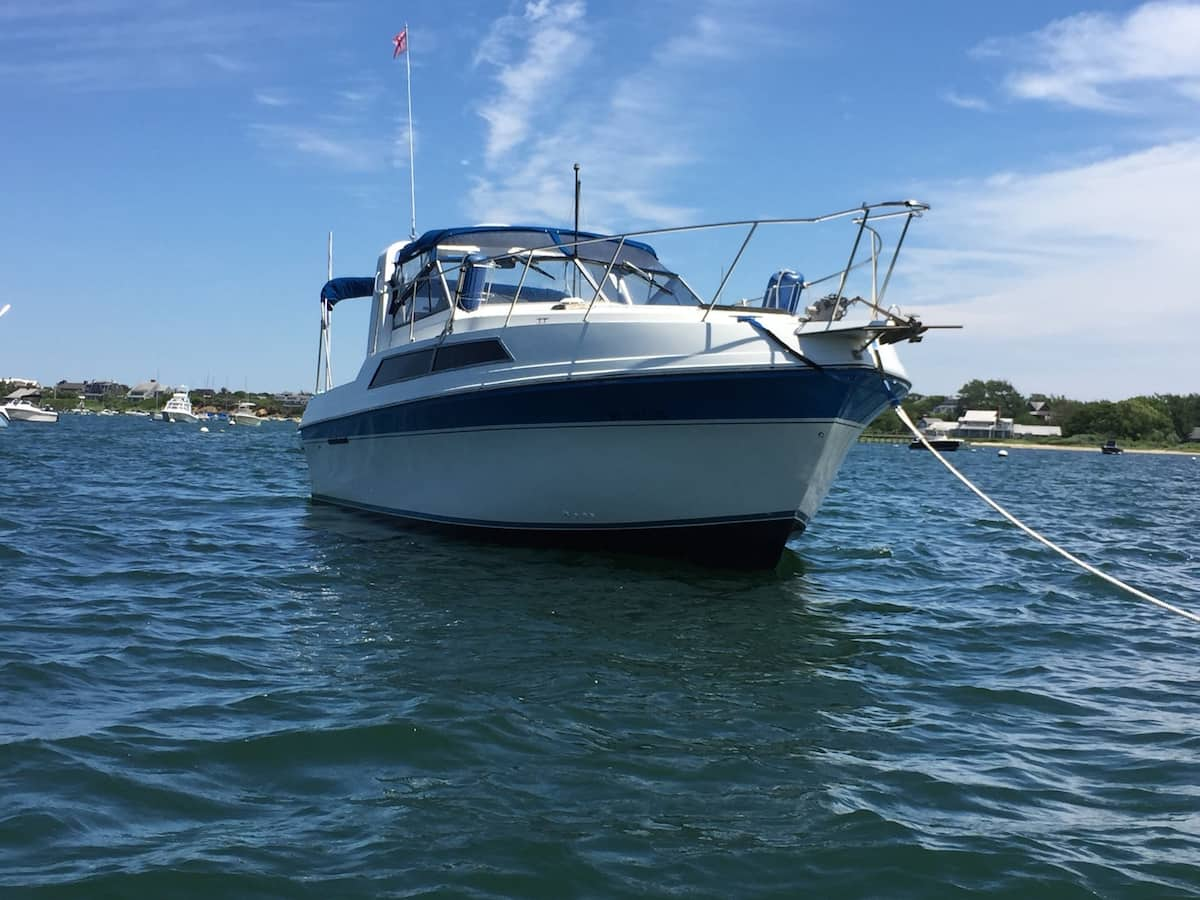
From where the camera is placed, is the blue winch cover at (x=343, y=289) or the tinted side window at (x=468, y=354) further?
the blue winch cover at (x=343, y=289)

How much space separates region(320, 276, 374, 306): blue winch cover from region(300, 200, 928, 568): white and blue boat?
425 centimetres

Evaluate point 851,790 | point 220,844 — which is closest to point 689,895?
point 851,790

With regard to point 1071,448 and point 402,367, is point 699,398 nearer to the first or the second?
point 402,367

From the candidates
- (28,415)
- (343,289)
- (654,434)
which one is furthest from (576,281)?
(28,415)

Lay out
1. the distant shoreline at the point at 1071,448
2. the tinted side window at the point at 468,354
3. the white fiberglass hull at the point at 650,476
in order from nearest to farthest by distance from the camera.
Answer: the white fiberglass hull at the point at 650,476, the tinted side window at the point at 468,354, the distant shoreline at the point at 1071,448

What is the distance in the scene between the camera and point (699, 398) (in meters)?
8.40

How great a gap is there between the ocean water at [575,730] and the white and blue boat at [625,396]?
0.61m

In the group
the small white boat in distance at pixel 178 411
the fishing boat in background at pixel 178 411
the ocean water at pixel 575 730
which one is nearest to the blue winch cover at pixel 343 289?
the ocean water at pixel 575 730

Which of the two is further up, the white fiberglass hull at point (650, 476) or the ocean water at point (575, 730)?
the white fiberglass hull at point (650, 476)

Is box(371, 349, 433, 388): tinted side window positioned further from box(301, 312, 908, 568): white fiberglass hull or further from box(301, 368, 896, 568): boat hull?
box(301, 368, 896, 568): boat hull

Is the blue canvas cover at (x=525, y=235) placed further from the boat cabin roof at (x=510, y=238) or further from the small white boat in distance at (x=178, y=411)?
the small white boat in distance at (x=178, y=411)

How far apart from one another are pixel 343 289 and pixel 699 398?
8.75 m

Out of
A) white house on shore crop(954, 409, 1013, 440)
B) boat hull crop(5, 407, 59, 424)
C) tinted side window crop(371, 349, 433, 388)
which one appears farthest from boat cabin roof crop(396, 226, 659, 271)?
white house on shore crop(954, 409, 1013, 440)

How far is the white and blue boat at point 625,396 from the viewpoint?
8359 millimetres
